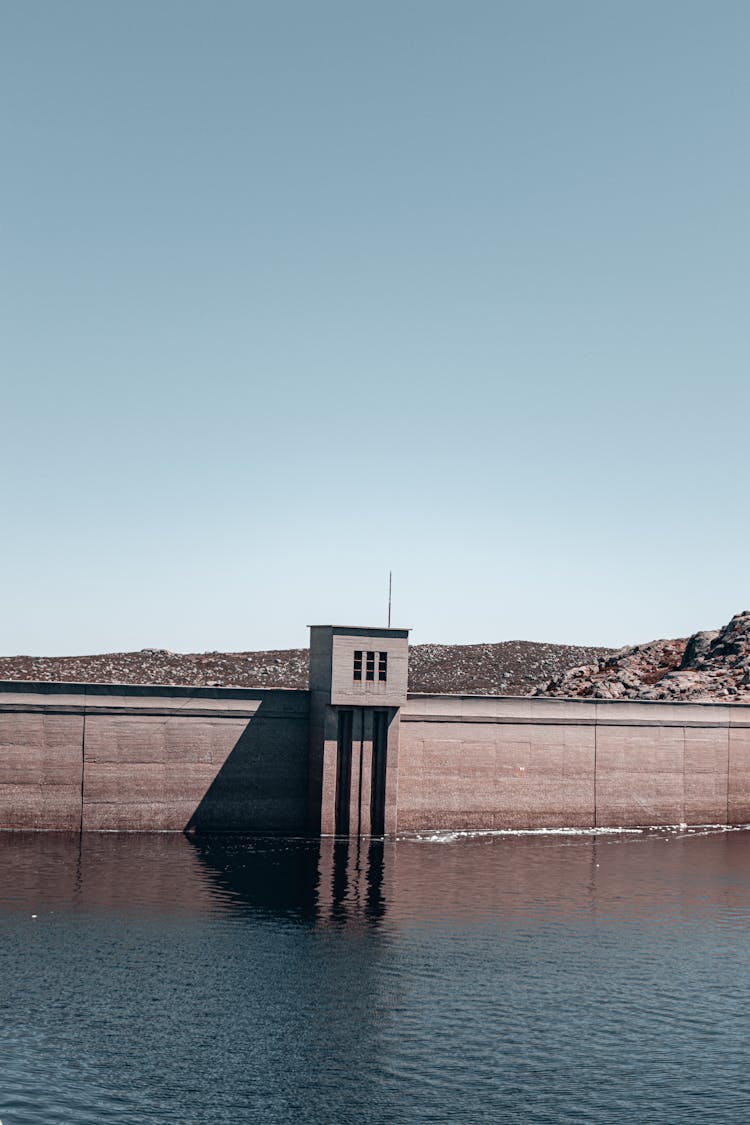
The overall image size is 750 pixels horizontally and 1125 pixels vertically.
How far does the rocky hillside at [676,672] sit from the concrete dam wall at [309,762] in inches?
1070

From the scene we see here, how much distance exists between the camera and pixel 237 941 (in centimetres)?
4978

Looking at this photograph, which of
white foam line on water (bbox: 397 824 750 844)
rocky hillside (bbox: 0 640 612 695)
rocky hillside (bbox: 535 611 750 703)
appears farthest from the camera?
rocky hillside (bbox: 0 640 612 695)

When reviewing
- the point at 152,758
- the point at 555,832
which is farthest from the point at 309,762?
the point at 555,832

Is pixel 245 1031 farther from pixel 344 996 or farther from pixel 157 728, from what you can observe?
pixel 157 728

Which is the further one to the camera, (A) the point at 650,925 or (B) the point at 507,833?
(B) the point at 507,833

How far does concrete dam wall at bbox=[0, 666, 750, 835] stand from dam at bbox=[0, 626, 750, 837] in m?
0.09

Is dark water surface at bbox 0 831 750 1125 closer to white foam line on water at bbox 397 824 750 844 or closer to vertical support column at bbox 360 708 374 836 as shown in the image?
vertical support column at bbox 360 708 374 836

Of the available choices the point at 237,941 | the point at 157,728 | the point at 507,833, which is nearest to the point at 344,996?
the point at 237,941

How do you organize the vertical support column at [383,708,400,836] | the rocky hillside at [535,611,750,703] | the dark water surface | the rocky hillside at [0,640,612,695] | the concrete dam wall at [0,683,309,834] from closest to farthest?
the dark water surface → the concrete dam wall at [0,683,309,834] → the vertical support column at [383,708,400,836] → the rocky hillside at [535,611,750,703] → the rocky hillside at [0,640,612,695]

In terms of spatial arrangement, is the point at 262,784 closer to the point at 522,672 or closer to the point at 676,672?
the point at 676,672

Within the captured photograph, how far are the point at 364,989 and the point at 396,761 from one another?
35835mm

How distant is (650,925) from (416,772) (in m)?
27.9

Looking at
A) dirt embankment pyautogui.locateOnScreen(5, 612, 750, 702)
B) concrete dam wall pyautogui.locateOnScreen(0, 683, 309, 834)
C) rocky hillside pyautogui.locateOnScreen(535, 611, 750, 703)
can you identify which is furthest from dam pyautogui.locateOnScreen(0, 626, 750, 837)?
rocky hillside pyautogui.locateOnScreen(535, 611, 750, 703)

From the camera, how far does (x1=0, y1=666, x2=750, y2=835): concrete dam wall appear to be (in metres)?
75.8
